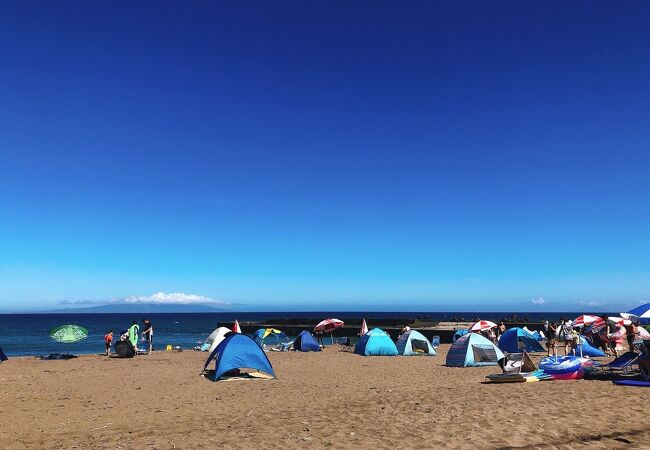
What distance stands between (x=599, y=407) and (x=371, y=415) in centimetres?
479

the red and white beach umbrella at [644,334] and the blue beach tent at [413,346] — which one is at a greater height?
the red and white beach umbrella at [644,334]

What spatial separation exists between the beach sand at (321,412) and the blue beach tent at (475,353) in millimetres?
2108

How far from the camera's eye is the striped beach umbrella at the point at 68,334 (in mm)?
28188

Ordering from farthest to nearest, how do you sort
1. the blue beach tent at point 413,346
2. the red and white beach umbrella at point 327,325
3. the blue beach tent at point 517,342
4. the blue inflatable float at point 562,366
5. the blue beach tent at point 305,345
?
the red and white beach umbrella at point 327,325
the blue beach tent at point 305,345
the blue beach tent at point 413,346
the blue beach tent at point 517,342
the blue inflatable float at point 562,366

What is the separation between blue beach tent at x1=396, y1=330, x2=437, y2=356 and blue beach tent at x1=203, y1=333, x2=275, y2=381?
11.2 meters

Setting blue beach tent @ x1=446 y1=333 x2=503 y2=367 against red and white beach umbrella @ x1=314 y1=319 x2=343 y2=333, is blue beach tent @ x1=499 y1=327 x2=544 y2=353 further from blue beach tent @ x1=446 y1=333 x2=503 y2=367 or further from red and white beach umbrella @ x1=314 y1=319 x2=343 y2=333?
red and white beach umbrella @ x1=314 y1=319 x2=343 y2=333

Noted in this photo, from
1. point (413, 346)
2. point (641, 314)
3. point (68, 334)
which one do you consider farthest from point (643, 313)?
point (68, 334)

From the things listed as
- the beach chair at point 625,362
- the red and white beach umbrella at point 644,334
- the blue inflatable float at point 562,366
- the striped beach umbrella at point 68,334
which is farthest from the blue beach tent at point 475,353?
the striped beach umbrella at point 68,334

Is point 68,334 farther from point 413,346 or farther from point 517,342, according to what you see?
point 517,342

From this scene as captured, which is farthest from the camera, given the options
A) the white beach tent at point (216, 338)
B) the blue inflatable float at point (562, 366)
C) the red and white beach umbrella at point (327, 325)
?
the red and white beach umbrella at point (327, 325)

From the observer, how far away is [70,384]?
1595 cm

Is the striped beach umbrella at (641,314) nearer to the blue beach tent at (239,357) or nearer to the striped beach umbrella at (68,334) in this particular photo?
the blue beach tent at (239,357)

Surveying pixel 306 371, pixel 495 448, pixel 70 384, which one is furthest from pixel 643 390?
pixel 70 384

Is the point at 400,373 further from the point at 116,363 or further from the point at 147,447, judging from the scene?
the point at 116,363
